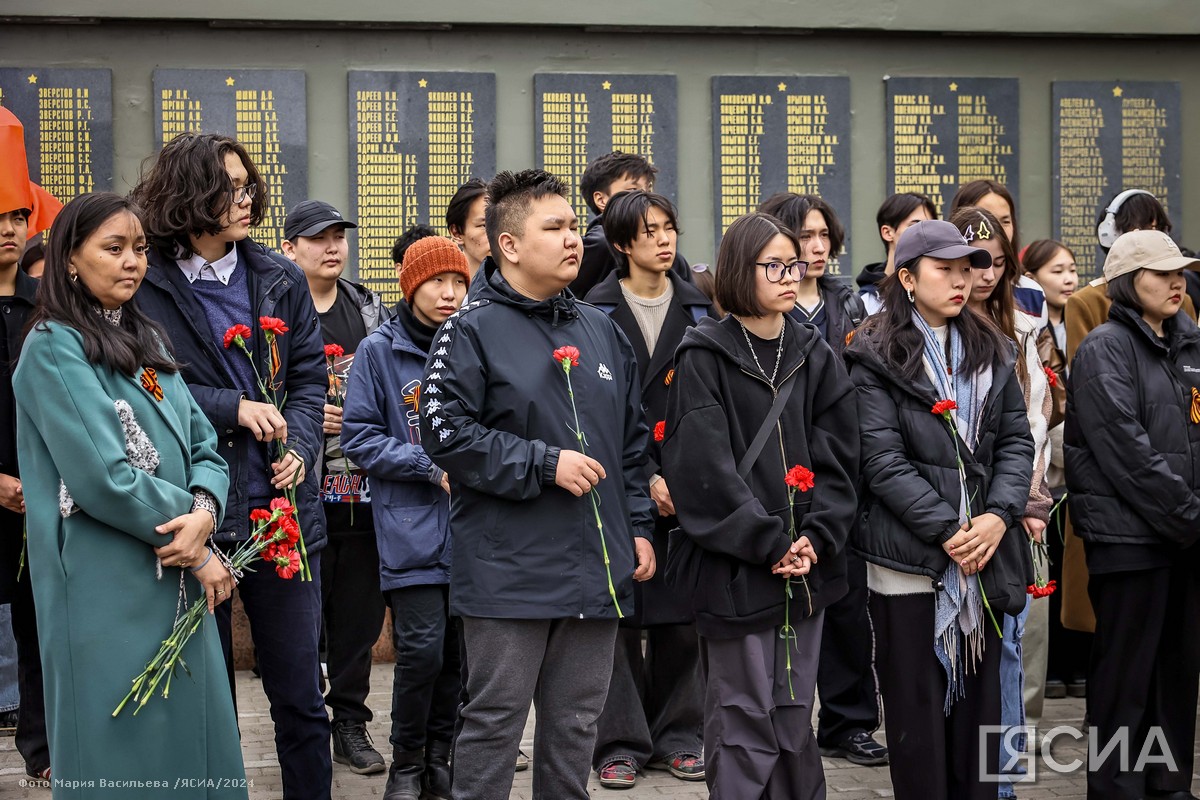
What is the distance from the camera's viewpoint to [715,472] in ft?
13.7

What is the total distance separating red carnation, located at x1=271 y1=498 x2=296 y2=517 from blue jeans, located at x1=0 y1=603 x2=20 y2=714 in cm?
278

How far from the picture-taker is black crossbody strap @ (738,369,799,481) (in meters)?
4.25

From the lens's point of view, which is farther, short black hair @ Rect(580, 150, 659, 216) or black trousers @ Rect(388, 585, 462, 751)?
short black hair @ Rect(580, 150, 659, 216)

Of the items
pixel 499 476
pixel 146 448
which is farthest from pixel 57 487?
pixel 499 476

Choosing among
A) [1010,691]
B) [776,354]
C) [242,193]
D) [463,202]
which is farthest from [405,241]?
[1010,691]

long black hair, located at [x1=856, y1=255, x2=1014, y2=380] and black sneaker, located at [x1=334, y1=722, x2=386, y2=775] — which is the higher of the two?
long black hair, located at [x1=856, y1=255, x2=1014, y2=380]

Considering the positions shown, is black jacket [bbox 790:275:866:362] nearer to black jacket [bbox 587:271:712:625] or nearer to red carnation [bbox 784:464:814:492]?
black jacket [bbox 587:271:712:625]

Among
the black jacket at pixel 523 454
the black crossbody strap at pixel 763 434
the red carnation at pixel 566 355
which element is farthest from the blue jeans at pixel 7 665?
the black crossbody strap at pixel 763 434

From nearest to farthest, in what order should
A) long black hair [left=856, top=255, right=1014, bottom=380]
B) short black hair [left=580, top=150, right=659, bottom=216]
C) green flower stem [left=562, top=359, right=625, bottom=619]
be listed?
green flower stem [left=562, top=359, right=625, bottom=619] < long black hair [left=856, top=255, right=1014, bottom=380] < short black hair [left=580, top=150, right=659, bottom=216]

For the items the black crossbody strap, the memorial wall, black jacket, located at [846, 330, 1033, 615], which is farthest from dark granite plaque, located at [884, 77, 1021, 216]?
the black crossbody strap

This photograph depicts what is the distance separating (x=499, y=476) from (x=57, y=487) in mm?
1192

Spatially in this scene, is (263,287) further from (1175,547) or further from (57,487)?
(1175,547)

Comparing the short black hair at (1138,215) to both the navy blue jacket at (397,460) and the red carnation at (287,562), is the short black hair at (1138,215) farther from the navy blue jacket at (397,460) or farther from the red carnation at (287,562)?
the red carnation at (287,562)

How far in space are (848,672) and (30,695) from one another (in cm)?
327
